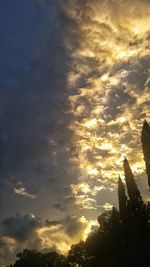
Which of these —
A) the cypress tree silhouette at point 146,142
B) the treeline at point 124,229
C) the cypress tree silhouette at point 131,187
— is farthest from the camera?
the cypress tree silhouette at point 131,187

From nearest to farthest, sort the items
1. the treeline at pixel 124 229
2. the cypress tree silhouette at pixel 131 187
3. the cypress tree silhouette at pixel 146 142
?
the treeline at pixel 124 229
the cypress tree silhouette at pixel 146 142
the cypress tree silhouette at pixel 131 187

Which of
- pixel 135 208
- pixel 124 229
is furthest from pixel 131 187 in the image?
pixel 124 229

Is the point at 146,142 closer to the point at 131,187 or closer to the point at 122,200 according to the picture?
the point at 131,187

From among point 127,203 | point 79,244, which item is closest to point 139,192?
point 127,203

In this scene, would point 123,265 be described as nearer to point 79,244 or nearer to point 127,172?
point 127,172

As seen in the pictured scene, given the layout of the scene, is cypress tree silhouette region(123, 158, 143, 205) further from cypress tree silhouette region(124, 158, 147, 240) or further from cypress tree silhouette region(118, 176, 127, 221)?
cypress tree silhouette region(118, 176, 127, 221)

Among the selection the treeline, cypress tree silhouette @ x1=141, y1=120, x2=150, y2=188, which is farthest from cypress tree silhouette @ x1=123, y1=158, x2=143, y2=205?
cypress tree silhouette @ x1=141, y1=120, x2=150, y2=188

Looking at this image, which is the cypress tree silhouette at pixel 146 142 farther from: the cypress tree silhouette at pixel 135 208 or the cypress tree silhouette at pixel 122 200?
the cypress tree silhouette at pixel 122 200

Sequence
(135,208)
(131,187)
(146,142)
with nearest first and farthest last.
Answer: (146,142), (135,208), (131,187)

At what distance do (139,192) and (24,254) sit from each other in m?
54.5

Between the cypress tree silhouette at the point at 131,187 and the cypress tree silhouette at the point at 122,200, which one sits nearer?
the cypress tree silhouette at the point at 131,187

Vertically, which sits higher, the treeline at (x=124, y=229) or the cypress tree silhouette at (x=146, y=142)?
the cypress tree silhouette at (x=146, y=142)

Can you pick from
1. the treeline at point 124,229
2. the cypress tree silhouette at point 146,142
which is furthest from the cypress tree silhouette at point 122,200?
the cypress tree silhouette at point 146,142

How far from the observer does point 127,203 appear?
61.8 meters
